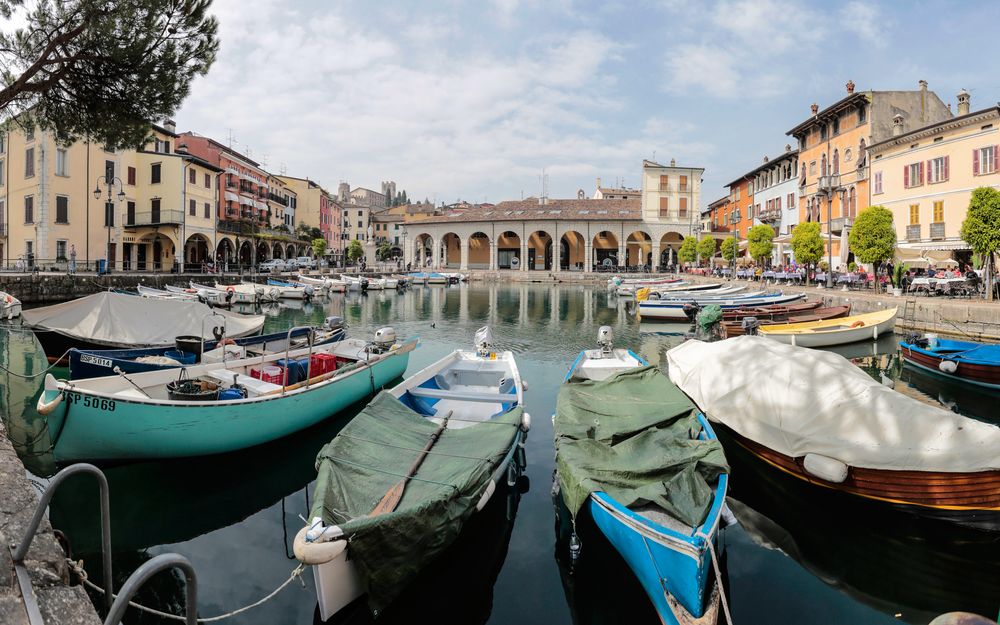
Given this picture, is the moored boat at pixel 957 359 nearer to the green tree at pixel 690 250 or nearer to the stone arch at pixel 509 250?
the green tree at pixel 690 250

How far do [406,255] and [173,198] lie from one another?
32567mm

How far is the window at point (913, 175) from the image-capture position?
30.1 m

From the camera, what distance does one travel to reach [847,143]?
37344 millimetres

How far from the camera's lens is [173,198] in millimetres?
40625

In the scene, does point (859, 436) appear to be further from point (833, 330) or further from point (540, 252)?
point (540, 252)

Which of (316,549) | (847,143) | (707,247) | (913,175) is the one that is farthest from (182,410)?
(707,247)

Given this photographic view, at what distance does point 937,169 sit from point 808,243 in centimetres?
687

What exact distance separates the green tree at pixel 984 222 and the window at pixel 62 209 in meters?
47.4

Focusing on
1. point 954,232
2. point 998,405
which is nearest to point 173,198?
point 998,405

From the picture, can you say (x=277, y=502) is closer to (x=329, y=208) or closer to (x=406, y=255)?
(x=406, y=255)

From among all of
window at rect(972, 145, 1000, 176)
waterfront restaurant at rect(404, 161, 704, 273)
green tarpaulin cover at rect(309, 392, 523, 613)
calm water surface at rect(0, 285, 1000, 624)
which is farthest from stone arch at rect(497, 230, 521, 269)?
green tarpaulin cover at rect(309, 392, 523, 613)

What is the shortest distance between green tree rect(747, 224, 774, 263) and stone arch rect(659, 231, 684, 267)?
73.9 ft

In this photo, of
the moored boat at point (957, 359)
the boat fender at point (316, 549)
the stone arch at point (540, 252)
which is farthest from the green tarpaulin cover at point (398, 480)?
the stone arch at point (540, 252)

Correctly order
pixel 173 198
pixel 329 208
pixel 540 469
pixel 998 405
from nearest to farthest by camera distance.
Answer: pixel 540 469 < pixel 998 405 < pixel 173 198 < pixel 329 208
